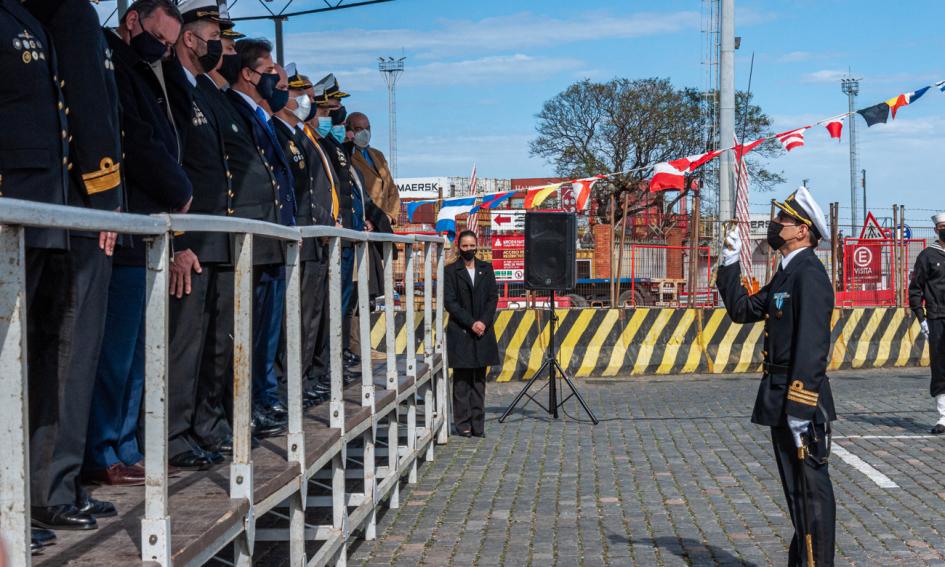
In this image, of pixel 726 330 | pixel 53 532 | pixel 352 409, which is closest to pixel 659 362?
pixel 726 330

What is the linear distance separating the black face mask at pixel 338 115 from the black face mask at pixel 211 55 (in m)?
4.33

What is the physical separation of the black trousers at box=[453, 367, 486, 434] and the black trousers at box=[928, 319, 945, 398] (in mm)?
4314

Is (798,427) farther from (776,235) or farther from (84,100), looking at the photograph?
(84,100)

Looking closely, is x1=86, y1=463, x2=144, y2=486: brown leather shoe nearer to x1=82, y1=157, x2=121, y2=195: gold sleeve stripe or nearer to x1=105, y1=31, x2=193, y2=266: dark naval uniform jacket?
x1=105, y1=31, x2=193, y2=266: dark naval uniform jacket

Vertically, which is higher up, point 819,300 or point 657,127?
point 657,127

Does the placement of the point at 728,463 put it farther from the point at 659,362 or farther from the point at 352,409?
the point at 659,362

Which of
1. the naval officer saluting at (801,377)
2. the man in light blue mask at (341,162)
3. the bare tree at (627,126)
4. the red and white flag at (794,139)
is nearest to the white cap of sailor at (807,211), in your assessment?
the naval officer saluting at (801,377)

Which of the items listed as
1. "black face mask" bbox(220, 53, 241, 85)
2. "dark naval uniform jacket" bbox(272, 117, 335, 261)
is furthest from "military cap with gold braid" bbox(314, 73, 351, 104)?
"black face mask" bbox(220, 53, 241, 85)

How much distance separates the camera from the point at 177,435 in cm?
525

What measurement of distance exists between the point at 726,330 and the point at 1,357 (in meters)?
17.2

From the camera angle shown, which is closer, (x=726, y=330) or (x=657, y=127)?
(x=726, y=330)

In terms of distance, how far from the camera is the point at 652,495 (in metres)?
8.70

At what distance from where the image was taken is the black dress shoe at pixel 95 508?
3851 millimetres

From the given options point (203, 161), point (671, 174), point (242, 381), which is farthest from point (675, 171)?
point (242, 381)
